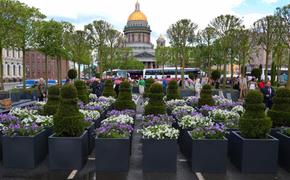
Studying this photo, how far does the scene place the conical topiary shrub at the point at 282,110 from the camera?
9398 millimetres

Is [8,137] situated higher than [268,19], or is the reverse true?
[268,19]

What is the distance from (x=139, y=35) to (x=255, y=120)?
447 feet

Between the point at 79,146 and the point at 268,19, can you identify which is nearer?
the point at 79,146

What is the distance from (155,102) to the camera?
463 inches

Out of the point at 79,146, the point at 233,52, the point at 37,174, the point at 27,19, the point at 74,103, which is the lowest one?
the point at 37,174

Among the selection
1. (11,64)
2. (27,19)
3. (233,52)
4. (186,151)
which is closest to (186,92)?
(233,52)

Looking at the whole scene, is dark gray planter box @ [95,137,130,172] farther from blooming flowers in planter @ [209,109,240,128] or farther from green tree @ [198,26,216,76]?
green tree @ [198,26,216,76]

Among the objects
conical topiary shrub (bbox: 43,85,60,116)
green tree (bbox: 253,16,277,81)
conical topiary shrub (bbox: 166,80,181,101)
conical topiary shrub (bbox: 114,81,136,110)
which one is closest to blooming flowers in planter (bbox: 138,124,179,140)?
conical topiary shrub (bbox: 43,85,60,116)

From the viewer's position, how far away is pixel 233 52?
1337 inches

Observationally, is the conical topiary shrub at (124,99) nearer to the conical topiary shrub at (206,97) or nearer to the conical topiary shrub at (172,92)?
the conical topiary shrub at (206,97)

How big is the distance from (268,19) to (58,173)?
2841cm

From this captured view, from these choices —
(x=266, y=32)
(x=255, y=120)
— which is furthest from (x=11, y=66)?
(x=255, y=120)

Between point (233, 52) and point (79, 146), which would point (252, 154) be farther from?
point (233, 52)

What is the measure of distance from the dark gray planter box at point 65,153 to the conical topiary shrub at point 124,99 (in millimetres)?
5842
